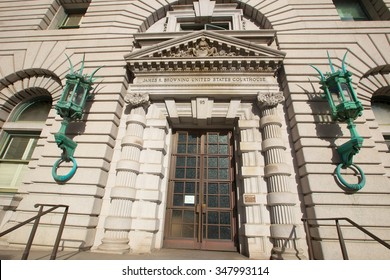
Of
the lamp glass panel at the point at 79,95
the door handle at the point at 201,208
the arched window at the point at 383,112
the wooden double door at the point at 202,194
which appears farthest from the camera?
the arched window at the point at 383,112

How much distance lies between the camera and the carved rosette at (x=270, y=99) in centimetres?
691

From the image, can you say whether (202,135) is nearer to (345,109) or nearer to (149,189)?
(149,189)

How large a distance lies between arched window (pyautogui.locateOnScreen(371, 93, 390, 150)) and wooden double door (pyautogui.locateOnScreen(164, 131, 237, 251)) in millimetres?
5409

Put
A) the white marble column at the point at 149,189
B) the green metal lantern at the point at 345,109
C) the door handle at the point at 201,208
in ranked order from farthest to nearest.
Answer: the door handle at the point at 201,208 → the white marble column at the point at 149,189 → the green metal lantern at the point at 345,109

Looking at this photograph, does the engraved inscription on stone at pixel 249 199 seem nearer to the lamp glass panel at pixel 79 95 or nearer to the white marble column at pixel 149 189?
the white marble column at pixel 149 189

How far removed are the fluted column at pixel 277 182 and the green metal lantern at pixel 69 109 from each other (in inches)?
243

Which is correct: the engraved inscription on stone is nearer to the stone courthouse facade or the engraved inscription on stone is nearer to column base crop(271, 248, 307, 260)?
the stone courthouse facade

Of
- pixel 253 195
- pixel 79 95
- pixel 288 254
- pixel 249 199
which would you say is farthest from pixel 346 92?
pixel 79 95

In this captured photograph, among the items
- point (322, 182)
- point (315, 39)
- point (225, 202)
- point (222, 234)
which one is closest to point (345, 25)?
point (315, 39)

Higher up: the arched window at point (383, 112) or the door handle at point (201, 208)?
the arched window at point (383, 112)

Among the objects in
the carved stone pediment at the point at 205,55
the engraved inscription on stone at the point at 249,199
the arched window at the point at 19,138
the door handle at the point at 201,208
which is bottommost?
the door handle at the point at 201,208

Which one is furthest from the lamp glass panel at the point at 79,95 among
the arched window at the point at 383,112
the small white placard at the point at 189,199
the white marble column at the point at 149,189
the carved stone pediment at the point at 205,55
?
the arched window at the point at 383,112

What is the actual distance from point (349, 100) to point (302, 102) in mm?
1289
